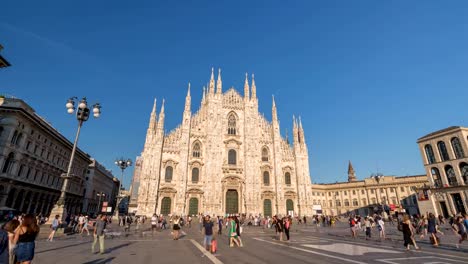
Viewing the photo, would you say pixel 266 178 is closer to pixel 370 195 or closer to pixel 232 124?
pixel 232 124

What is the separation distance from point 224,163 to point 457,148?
113 ft

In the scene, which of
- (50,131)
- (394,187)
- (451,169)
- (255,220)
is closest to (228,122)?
(255,220)

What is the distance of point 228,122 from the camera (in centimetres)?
4388

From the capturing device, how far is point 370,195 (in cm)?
6288

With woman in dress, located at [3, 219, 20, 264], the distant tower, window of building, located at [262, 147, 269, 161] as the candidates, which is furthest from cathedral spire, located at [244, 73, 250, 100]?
the distant tower

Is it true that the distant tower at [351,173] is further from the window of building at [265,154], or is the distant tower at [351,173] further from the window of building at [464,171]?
the window of building at [265,154]

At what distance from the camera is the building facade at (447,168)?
34.0 meters

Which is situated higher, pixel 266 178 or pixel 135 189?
pixel 266 178

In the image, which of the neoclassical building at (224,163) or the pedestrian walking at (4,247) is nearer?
the pedestrian walking at (4,247)

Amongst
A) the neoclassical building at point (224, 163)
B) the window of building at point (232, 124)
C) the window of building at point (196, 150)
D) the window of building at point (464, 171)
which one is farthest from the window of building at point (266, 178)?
the window of building at point (464, 171)

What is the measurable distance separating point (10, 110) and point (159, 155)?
17.8 m

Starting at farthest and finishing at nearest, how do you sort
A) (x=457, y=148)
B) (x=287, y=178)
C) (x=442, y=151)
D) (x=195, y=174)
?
1. (x=287, y=178)
2. (x=195, y=174)
3. (x=442, y=151)
4. (x=457, y=148)

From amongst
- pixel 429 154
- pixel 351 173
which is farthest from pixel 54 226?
pixel 351 173

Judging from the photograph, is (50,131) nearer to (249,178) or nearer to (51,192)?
(51,192)
